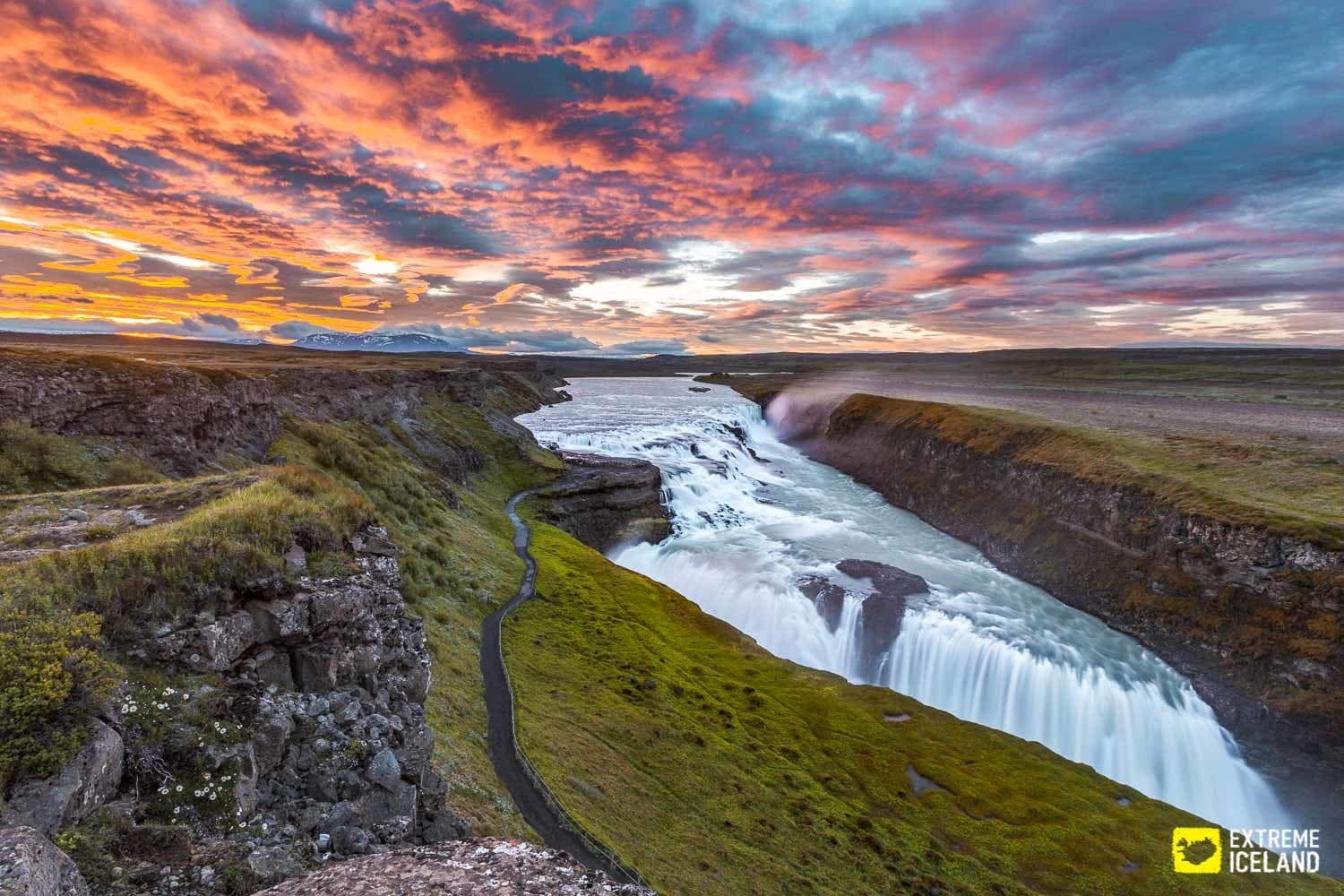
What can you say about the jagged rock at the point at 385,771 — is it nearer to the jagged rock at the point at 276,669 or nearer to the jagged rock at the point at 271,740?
the jagged rock at the point at 271,740

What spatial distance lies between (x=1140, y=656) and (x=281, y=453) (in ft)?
192

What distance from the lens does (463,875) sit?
8.09 m

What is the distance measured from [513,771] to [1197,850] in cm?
2918

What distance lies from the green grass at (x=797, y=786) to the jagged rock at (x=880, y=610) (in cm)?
598

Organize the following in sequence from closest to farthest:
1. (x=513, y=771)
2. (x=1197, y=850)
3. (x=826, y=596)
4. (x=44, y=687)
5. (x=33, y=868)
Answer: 1. (x=33, y=868)
2. (x=44, y=687)
3. (x=513, y=771)
4. (x=1197, y=850)
5. (x=826, y=596)

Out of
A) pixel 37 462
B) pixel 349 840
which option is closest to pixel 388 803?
pixel 349 840

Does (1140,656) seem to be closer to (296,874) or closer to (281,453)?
(296,874)

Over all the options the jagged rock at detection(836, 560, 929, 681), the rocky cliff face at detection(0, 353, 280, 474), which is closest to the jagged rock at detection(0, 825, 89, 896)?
the rocky cliff face at detection(0, 353, 280, 474)

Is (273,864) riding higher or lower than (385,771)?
higher

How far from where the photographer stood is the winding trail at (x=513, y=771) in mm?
17297

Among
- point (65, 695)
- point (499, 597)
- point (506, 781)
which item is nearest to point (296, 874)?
point (65, 695)

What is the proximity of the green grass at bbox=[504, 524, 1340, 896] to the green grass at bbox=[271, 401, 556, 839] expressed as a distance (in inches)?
113

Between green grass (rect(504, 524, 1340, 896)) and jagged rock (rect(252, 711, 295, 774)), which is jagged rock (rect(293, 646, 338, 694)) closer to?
jagged rock (rect(252, 711, 295, 774))

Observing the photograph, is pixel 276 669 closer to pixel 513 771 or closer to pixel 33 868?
pixel 33 868
